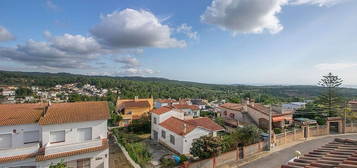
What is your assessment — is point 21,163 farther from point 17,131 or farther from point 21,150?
point 17,131

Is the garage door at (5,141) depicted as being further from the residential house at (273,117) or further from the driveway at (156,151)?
the residential house at (273,117)

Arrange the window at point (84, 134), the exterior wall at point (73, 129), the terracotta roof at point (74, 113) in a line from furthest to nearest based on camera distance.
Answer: the window at point (84, 134)
the terracotta roof at point (74, 113)
the exterior wall at point (73, 129)

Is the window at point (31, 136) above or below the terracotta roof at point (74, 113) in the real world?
below

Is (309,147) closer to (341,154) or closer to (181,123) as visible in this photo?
(181,123)

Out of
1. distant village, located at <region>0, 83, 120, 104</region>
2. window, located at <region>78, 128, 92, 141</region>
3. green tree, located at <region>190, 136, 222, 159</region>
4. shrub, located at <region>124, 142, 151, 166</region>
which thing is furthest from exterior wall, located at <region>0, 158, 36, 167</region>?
distant village, located at <region>0, 83, 120, 104</region>

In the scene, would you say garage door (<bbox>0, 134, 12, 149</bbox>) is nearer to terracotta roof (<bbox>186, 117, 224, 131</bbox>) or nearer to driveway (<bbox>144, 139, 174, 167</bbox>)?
driveway (<bbox>144, 139, 174, 167</bbox>)

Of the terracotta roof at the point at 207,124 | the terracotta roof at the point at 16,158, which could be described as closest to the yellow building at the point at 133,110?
the terracotta roof at the point at 207,124
